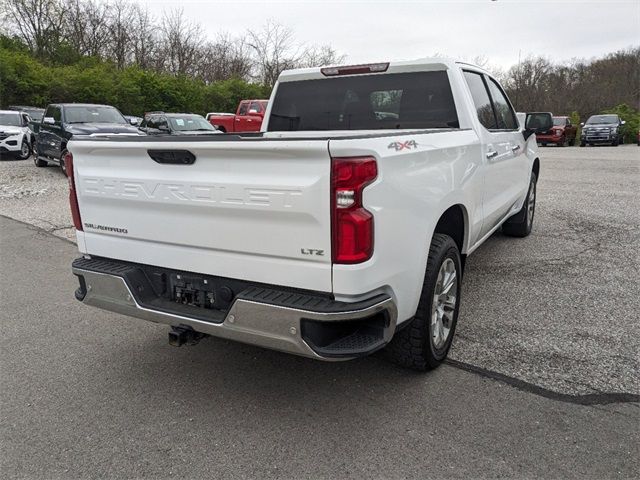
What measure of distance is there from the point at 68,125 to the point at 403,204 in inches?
487

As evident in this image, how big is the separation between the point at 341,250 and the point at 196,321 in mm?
919

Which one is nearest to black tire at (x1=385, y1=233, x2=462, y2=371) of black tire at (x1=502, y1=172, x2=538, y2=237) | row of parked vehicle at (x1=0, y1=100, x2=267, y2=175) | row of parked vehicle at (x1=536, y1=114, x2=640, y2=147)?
black tire at (x1=502, y1=172, x2=538, y2=237)

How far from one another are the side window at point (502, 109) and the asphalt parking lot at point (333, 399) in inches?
62.2

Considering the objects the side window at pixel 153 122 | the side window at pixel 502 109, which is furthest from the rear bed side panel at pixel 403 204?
the side window at pixel 153 122

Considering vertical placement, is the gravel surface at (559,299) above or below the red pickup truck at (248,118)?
below

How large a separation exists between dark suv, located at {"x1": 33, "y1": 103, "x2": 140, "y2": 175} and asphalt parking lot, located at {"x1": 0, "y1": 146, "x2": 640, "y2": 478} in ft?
28.2

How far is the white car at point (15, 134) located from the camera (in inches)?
655

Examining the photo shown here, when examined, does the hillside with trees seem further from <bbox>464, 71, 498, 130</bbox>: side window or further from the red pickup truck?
<bbox>464, 71, 498, 130</bbox>: side window

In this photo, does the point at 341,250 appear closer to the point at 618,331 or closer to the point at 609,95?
the point at 618,331

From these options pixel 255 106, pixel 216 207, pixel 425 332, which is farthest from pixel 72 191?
pixel 255 106

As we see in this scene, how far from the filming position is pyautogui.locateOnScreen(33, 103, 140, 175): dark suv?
12.6 meters

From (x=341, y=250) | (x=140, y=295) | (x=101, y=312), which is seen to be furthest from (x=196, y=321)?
(x=101, y=312)

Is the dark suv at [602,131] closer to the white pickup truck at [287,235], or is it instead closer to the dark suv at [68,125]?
the dark suv at [68,125]

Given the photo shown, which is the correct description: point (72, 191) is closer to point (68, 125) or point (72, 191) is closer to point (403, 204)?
point (403, 204)
